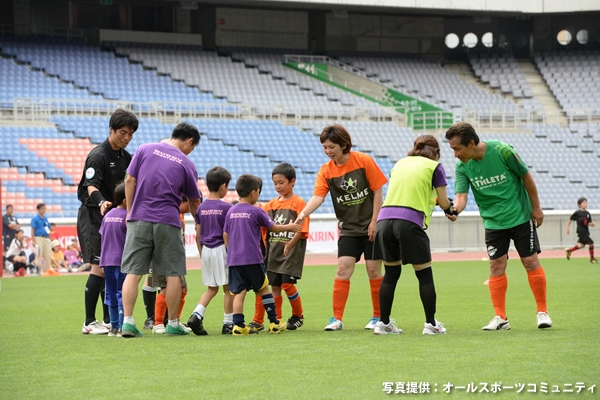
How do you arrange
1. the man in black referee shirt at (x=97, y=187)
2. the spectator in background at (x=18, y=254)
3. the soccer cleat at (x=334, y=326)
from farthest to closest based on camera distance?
the spectator in background at (x=18, y=254) → the man in black referee shirt at (x=97, y=187) → the soccer cleat at (x=334, y=326)

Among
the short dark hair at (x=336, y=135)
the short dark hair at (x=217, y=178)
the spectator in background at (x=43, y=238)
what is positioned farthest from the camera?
the spectator in background at (x=43, y=238)

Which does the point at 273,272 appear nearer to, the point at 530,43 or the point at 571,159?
the point at 571,159

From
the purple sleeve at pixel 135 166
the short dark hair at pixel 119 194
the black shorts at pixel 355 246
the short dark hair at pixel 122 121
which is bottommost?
the black shorts at pixel 355 246

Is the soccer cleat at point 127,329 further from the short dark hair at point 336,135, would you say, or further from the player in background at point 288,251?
the short dark hair at point 336,135

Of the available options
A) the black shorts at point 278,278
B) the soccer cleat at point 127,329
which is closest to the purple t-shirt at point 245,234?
the black shorts at point 278,278

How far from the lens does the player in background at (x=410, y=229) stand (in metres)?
8.17

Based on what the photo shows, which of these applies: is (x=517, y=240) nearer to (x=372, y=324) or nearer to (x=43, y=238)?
(x=372, y=324)

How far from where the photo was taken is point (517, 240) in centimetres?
872

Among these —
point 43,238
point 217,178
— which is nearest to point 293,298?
point 217,178

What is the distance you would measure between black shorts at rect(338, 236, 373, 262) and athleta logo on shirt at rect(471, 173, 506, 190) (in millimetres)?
1213

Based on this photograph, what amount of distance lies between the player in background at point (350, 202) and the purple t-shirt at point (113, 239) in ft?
5.74

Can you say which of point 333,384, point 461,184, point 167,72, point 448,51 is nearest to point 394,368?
point 333,384

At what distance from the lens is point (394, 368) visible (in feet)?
19.9

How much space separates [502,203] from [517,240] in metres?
0.38
